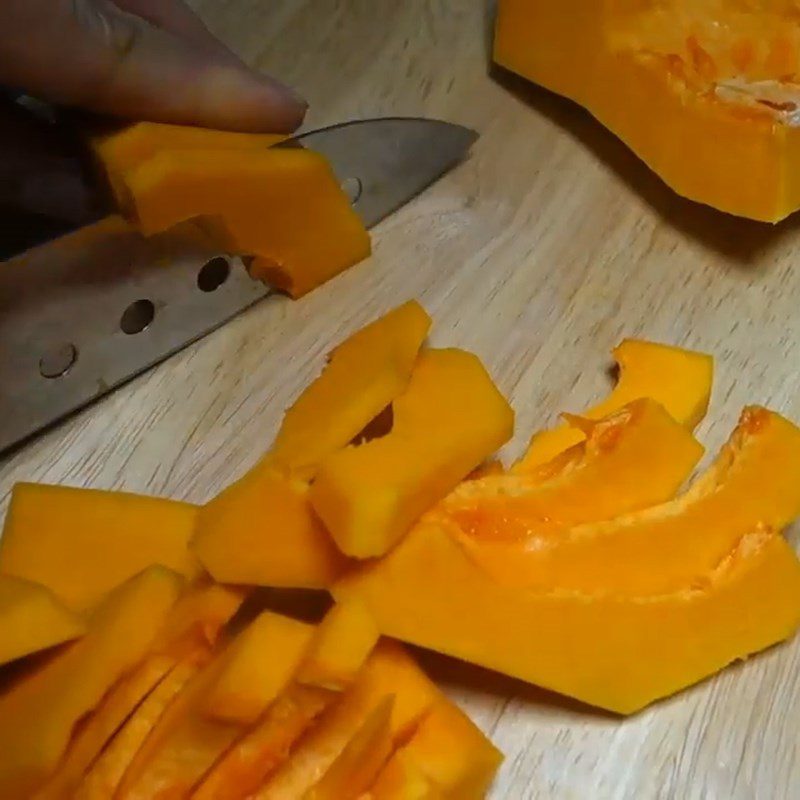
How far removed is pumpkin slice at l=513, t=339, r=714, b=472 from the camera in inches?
35.2

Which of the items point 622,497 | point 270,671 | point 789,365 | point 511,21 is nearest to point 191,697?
point 270,671

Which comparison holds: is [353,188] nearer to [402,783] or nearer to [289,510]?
[289,510]

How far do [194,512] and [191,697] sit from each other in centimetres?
16

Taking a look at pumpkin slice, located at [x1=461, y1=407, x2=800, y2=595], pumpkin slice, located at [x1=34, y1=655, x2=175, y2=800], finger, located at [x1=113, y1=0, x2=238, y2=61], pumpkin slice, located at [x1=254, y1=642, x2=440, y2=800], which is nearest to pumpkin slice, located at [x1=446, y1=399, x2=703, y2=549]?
pumpkin slice, located at [x1=461, y1=407, x2=800, y2=595]

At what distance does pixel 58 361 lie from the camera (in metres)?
0.95

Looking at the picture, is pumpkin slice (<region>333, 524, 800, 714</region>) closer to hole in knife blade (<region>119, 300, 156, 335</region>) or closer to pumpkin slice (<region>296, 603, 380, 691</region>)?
pumpkin slice (<region>296, 603, 380, 691</region>)

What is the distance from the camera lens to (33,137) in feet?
3.12

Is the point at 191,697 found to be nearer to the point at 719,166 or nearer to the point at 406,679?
the point at 406,679

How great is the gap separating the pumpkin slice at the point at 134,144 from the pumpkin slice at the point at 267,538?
10.9 inches

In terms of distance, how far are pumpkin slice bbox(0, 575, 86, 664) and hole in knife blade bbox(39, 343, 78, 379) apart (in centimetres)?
24

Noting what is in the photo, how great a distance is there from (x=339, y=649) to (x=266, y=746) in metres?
0.09

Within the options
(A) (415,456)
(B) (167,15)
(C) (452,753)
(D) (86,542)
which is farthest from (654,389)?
(B) (167,15)

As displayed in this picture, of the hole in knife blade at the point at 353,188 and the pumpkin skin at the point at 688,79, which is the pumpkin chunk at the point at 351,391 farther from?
the pumpkin skin at the point at 688,79

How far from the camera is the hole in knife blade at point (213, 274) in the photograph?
1.00 metres
